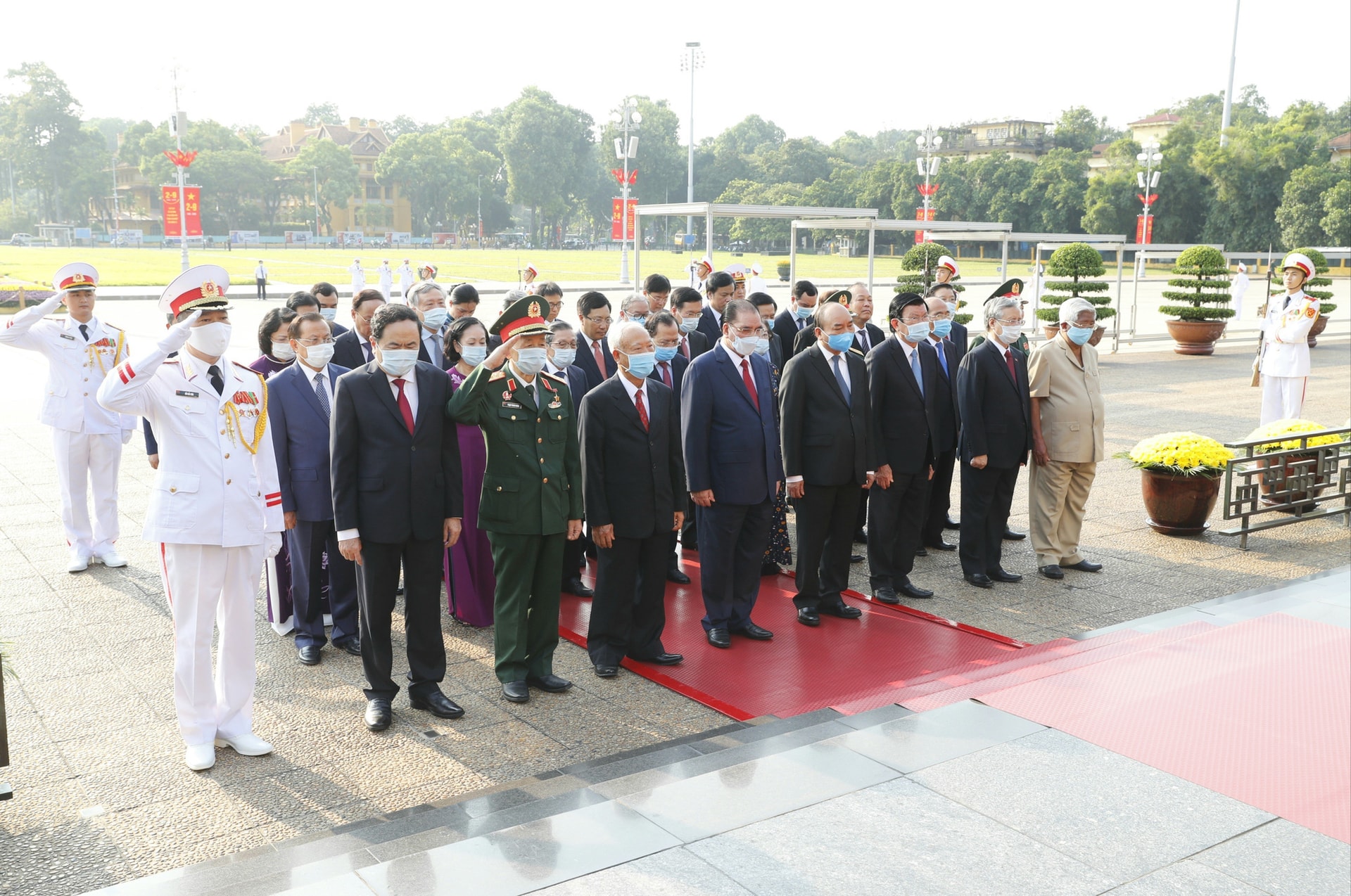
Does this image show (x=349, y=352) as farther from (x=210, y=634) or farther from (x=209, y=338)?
(x=210, y=634)

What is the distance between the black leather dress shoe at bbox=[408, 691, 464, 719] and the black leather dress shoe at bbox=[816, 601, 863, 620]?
2.50 m

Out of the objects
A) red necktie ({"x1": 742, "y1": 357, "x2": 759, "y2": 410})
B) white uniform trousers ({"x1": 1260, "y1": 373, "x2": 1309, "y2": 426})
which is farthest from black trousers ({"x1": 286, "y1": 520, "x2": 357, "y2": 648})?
white uniform trousers ({"x1": 1260, "y1": 373, "x2": 1309, "y2": 426})

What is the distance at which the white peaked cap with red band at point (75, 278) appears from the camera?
7.34 m

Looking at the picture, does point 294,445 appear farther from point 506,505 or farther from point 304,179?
point 304,179

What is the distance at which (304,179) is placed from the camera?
97.0 meters

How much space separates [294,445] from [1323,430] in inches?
324

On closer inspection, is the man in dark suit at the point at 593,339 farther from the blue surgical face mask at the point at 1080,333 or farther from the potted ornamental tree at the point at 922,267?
the potted ornamental tree at the point at 922,267

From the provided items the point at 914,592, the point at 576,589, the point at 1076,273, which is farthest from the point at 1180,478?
the point at 1076,273

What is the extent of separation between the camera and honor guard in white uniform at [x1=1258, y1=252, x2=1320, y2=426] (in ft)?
36.8

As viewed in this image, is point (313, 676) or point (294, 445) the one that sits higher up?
point (294, 445)

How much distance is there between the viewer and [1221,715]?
16.5 feet

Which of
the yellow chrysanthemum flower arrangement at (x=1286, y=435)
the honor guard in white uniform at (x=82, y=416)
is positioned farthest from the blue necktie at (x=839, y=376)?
the honor guard in white uniform at (x=82, y=416)

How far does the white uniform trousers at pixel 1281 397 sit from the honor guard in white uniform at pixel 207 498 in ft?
34.5

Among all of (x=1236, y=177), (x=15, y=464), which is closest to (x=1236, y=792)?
(x=15, y=464)
